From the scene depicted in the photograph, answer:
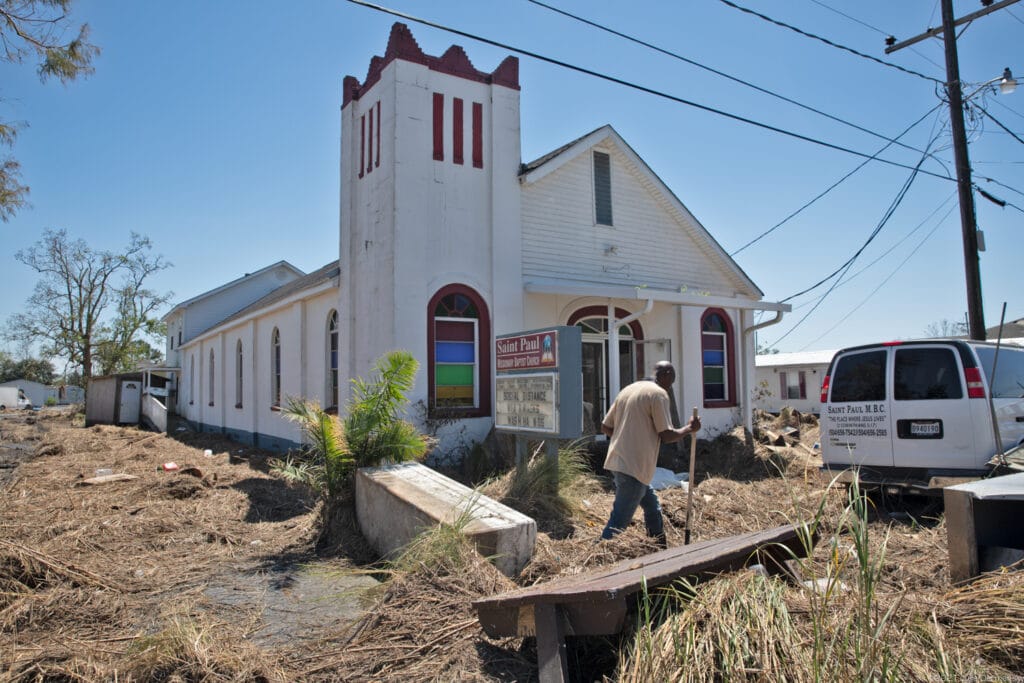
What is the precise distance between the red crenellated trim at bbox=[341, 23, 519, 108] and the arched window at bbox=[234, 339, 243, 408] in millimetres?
10258

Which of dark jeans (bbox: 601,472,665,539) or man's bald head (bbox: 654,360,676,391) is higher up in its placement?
man's bald head (bbox: 654,360,676,391)

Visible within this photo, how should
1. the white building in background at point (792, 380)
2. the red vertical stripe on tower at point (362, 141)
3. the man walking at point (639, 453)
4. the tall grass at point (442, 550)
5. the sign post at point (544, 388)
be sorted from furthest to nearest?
the white building in background at point (792, 380)
the red vertical stripe on tower at point (362, 141)
the sign post at point (544, 388)
the man walking at point (639, 453)
the tall grass at point (442, 550)

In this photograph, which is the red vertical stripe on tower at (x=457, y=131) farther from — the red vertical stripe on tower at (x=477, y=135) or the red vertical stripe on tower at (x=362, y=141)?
the red vertical stripe on tower at (x=362, y=141)

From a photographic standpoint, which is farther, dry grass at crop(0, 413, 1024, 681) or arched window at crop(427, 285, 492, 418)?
arched window at crop(427, 285, 492, 418)

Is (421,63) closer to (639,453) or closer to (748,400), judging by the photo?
(639,453)

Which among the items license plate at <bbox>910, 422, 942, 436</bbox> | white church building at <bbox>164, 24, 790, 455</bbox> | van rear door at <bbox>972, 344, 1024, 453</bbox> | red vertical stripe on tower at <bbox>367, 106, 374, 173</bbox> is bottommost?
license plate at <bbox>910, 422, 942, 436</bbox>

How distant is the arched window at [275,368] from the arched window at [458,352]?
6.74m

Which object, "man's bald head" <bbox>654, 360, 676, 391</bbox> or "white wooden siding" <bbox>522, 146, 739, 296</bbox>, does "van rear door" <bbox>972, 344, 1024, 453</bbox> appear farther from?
"white wooden siding" <bbox>522, 146, 739, 296</bbox>

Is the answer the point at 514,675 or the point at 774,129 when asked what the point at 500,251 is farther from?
the point at 514,675

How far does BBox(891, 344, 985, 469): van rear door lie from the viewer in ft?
24.7

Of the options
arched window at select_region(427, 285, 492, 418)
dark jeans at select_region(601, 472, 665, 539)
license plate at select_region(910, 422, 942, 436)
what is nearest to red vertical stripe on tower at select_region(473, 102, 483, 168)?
arched window at select_region(427, 285, 492, 418)

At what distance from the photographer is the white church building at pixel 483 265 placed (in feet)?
38.1

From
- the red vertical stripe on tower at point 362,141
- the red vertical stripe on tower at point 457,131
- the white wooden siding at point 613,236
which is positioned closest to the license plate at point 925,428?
the white wooden siding at point 613,236

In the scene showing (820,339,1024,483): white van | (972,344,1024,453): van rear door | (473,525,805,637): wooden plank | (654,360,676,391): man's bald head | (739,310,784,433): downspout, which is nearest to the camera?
(473,525,805,637): wooden plank
